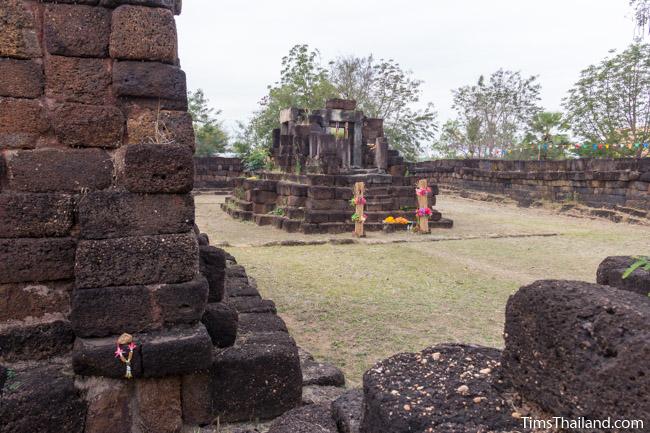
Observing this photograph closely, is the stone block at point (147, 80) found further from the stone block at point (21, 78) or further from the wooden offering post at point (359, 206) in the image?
the wooden offering post at point (359, 206)

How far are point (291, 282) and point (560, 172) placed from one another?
1313cm

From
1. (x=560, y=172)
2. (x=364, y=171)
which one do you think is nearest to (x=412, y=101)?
(x=560, y=172)

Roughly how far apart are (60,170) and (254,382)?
4.87 ft

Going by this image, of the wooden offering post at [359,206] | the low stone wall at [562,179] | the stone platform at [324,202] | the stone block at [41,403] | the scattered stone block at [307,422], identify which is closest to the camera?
the scattered stone block at [307,422]

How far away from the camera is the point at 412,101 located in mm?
34375

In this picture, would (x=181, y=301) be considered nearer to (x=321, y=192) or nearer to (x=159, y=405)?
(x=159, y=405)

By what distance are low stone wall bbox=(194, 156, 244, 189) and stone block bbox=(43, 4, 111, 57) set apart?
21.7 metres

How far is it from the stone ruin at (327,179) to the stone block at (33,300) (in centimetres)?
883

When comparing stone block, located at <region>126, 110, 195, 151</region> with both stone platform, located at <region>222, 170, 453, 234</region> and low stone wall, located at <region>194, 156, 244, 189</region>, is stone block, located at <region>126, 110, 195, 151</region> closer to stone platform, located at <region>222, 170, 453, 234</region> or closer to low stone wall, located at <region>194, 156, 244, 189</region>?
stone platform, located at <region>222, 170, 453, 234</region>

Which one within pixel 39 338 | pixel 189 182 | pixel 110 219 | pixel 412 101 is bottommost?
pixel 39 338

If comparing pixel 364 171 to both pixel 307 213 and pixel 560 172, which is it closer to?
pixel 307 213

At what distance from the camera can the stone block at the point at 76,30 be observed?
→ 2.42 metres

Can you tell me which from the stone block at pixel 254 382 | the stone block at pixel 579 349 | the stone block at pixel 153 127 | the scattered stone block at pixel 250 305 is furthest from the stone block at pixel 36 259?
the stone block at pixel 579 349

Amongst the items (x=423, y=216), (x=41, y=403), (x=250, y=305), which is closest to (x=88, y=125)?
(x=41, y=403)
